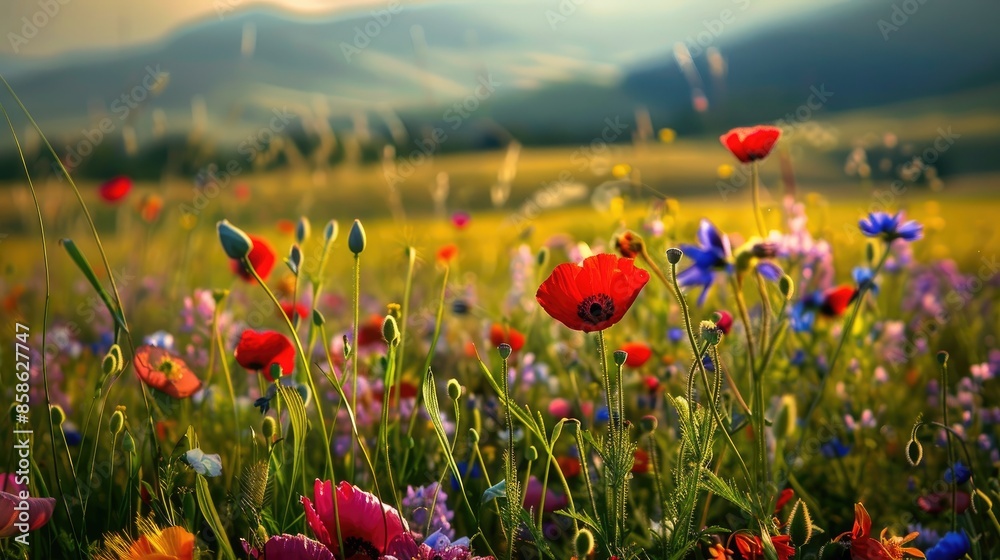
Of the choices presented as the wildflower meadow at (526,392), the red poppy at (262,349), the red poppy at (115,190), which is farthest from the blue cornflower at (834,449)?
the red poppy at (115,190)

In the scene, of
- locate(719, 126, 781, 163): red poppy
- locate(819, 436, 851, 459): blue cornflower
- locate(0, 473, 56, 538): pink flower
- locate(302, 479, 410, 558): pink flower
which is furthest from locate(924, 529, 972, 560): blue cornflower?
locate(0, 473, 56, 538): pink flower

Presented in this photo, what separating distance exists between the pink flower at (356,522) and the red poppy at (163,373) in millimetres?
357

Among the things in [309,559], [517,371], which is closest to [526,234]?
[517,371]

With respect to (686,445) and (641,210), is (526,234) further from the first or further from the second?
(686,445)

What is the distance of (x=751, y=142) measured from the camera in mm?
1400

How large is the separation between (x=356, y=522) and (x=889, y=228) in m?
1.06

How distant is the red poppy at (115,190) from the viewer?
2859 millimetres

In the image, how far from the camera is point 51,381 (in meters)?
2.12

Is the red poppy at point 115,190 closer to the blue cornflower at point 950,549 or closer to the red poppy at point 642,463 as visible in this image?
the red poppy at point 642,463

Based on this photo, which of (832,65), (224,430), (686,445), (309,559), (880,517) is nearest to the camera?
(309,559)

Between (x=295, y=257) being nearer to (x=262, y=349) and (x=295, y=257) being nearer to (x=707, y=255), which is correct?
(x=262, y=349)

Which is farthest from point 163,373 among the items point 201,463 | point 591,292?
point 591,292

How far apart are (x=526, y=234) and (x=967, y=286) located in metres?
1.31

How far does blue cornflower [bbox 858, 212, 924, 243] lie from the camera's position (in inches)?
62.1
